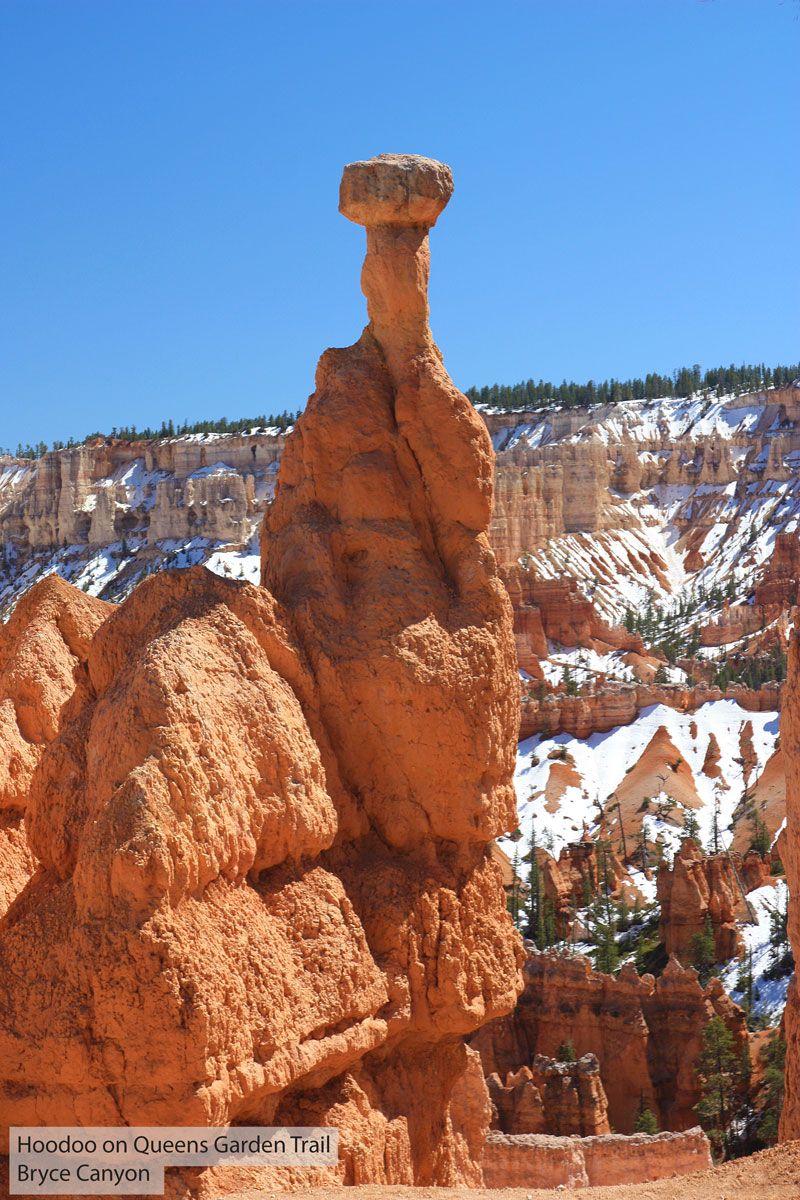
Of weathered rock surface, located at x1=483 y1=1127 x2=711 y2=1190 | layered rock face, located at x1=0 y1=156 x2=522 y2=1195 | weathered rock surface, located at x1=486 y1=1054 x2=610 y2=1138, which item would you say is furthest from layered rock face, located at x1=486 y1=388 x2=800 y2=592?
layered rock face, located at x1=0 y1=156 x2=522 y2=1195

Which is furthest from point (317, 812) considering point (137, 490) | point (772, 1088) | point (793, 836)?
point (137, 490)

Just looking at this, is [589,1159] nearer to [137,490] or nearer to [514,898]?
[514,898]

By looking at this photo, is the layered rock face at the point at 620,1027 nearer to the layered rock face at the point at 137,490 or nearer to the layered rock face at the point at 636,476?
the layered rock face at the point at 636,476

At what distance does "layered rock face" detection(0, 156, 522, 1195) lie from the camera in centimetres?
786

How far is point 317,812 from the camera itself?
9.11m

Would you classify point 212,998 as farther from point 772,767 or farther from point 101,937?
point 772,767

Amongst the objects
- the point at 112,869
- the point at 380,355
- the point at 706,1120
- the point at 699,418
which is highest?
the point at 699,418

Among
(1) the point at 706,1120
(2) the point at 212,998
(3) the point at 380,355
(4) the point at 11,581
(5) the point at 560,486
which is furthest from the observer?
(4) the point at 11,581

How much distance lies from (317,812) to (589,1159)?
11.5m

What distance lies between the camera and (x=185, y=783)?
8125mm

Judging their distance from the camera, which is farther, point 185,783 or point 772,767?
point 772,767

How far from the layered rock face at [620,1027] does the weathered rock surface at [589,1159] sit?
8.06m

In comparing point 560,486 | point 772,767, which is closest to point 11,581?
point 560,486

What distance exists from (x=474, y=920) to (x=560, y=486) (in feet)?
347
